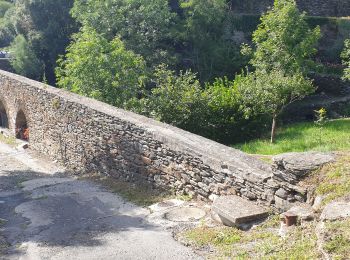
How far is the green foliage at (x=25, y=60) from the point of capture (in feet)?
107

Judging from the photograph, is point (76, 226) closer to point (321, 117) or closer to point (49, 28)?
point (321, 117)

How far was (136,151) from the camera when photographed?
403 inches

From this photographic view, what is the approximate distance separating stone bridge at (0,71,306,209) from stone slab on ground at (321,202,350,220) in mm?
797

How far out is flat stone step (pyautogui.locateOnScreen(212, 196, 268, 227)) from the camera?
6637 millimetres

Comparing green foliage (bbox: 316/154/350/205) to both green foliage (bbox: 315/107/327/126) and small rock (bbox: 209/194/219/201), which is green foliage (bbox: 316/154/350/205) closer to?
small rock (bbox: 209/194/219/201)

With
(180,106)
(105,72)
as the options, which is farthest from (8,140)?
(180,106)

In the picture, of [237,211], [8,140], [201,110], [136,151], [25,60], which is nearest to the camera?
[237,211]

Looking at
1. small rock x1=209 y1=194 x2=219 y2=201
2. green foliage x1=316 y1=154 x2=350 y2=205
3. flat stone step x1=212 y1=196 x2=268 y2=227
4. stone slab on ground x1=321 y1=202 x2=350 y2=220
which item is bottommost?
small rock x1=209 y1=194 x2=219 y2=201

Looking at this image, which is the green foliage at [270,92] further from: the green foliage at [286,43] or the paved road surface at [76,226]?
the paved road surface at [76,226]

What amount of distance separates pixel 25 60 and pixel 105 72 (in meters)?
16.4

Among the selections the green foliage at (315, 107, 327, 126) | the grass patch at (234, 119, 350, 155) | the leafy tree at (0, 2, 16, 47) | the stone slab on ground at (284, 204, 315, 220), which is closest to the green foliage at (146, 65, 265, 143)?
the grass patch at (234, 119, 350, 155)

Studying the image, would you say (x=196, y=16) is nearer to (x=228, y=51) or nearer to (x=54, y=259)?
(x=228, y=51)

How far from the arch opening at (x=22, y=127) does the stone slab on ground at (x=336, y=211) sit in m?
16.1

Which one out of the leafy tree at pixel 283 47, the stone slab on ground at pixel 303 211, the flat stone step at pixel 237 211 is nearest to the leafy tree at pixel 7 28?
the leafy tree at pixel 283 47
